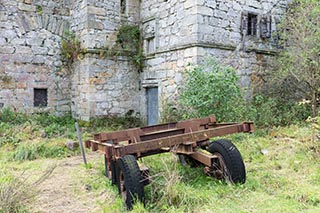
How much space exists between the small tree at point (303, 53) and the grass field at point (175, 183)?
1829 mm

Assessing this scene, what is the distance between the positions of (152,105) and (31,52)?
3.82 meters

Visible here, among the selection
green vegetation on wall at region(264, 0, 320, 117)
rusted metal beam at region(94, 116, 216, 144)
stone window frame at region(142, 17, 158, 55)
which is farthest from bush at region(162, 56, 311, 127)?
stone window frame at region(142, 17, 158, 55)

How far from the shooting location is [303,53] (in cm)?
710

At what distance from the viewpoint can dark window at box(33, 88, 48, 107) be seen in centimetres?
893

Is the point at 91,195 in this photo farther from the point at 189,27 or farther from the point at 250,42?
the point at 250,42

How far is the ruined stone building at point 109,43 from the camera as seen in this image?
7.84 metres

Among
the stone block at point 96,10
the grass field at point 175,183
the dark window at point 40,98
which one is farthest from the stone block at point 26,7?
the grass field at point 175,183

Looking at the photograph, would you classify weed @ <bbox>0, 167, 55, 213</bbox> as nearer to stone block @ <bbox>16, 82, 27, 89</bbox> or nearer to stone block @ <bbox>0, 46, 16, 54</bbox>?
stone block @ <bbox>16, 82, 27, 89</bbox>

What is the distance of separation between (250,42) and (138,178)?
6.26 m

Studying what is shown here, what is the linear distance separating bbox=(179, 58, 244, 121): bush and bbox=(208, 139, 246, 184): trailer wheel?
256 centimetres

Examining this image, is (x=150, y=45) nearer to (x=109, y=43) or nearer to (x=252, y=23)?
(x=109, y=43)

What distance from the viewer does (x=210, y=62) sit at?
6.87 m

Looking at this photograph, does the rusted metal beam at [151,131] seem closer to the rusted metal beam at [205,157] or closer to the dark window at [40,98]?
the rusted metal beam at [205,157]

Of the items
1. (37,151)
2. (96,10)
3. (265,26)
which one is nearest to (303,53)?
(265,26)
